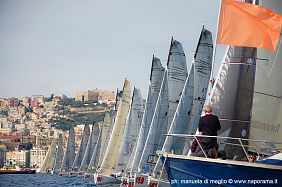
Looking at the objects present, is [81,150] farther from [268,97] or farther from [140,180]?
[268,97]

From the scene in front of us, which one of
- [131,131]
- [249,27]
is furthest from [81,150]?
[249,27]

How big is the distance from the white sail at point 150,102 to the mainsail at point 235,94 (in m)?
23.3

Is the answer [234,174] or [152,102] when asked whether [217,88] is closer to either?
[234,174]

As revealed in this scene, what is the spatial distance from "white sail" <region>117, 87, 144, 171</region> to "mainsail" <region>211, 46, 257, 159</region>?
3100 cm

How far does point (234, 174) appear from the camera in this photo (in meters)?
17.3

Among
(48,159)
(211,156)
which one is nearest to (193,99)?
(211,156)

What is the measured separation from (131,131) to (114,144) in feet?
17.9

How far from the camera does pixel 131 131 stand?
52.4 m

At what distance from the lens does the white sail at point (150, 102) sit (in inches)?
1756

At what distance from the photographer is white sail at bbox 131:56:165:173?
146 ft

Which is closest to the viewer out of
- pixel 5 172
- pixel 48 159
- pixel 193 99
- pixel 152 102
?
pixel 193 99

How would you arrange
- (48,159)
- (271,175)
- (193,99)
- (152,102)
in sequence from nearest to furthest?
(271,175)
(193,99)
(152,102)
(48,159)

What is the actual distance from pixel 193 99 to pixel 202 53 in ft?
9.55

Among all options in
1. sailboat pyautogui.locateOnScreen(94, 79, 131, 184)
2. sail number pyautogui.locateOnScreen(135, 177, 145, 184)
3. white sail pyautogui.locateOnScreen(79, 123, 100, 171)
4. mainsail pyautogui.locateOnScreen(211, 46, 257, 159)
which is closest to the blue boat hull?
mainsail pyautogui.locateOnScreen(211, 46, 257, 159)
